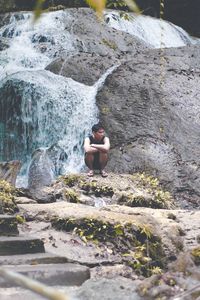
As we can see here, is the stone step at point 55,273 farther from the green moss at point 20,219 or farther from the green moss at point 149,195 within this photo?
the green moss at point 149,195

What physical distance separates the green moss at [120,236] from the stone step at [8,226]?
0.68m

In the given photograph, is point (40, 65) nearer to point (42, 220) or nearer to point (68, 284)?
point (42, 220)

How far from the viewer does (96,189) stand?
31.1 feet

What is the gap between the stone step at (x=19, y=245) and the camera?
4762 millimetres

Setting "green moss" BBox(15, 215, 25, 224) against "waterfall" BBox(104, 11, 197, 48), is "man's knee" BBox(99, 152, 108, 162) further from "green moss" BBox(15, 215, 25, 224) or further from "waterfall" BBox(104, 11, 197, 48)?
"waterfall" BBox(104, 11, 197, 48)

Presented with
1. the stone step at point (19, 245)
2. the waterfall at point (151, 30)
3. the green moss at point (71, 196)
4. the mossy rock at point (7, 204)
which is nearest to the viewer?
the stone step at point (19, 245)

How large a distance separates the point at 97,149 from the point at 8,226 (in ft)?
16.4

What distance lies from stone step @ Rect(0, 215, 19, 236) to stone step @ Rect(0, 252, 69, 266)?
537 mm

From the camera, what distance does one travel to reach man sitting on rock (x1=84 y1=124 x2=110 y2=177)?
10117 mm

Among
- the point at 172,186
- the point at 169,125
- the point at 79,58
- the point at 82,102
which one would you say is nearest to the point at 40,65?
the point at 79,58

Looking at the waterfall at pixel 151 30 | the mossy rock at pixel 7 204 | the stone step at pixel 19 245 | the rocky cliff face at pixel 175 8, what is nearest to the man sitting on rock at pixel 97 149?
the mossy rock at pixel 7 204

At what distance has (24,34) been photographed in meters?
16.7

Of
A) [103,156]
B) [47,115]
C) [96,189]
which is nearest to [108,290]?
[96,189]

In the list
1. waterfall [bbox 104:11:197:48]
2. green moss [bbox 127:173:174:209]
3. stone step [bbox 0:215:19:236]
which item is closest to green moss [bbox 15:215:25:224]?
stone step [bbox 0:215:19:236]
